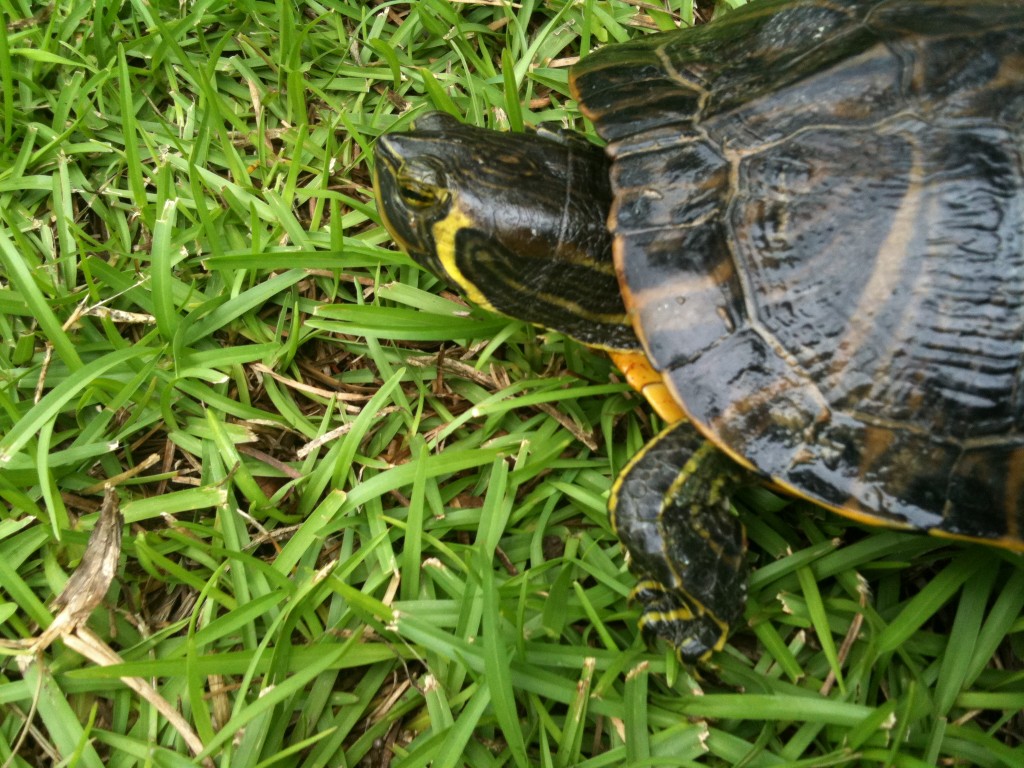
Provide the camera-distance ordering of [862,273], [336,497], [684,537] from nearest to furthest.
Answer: [862,273] → [684,537] → [336,497]

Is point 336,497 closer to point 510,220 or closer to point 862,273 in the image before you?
point 510,220

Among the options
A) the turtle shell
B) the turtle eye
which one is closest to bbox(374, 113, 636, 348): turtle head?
the turtle eye

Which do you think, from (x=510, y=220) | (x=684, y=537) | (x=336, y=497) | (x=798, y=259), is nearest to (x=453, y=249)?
(x=510, y=220)

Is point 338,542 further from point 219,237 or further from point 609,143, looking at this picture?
point 609,143

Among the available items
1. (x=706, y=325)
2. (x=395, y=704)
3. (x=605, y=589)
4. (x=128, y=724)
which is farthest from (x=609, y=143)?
(x=128, y=724)

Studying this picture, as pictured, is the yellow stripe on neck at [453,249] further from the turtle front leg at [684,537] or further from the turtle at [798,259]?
the turtle front leg at [684,537]

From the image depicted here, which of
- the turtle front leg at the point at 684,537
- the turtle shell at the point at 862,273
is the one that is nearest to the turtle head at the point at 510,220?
the turtle shell at the point at 862,273
